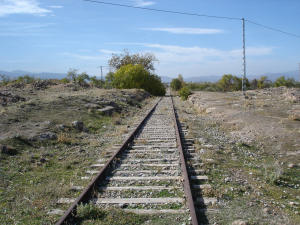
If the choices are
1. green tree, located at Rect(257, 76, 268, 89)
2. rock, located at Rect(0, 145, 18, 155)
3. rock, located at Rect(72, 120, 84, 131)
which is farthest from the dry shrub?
green tree, located at Rect(257, 76, 268, 89)

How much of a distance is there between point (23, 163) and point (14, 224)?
334cm

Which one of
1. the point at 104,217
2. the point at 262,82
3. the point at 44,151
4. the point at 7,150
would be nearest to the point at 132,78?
the point at 44,151

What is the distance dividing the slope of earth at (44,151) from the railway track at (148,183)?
18.7 inches

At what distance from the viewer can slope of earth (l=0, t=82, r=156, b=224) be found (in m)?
5.11

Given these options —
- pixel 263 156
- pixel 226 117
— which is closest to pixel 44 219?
pixel 263 156

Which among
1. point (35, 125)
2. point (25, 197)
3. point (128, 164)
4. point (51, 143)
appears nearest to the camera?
point (25, 197)

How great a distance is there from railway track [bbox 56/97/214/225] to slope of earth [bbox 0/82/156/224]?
48 cm

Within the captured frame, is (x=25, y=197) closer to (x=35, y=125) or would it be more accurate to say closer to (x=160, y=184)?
(x=160, y=184)

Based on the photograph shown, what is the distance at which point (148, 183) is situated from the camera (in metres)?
5.88

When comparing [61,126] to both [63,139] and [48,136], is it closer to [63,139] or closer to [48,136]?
[48,136]

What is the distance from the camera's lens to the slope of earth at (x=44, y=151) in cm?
511

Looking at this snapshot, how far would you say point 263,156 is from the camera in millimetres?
8047

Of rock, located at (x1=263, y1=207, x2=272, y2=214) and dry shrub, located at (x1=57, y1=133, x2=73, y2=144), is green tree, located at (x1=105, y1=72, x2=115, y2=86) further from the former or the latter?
rock, located at (x1=263, y1=207, x2=272, y2=214)

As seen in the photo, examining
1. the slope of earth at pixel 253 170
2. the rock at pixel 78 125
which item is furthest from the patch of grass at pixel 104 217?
the rock at pixel 78 125
